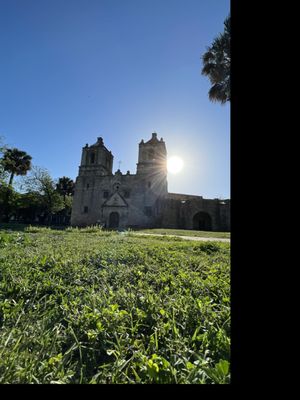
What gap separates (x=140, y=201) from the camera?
31016mm

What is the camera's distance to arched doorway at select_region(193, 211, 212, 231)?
32.2 m

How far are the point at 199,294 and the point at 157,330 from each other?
0.96 metres

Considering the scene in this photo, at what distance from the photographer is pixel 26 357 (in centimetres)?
132

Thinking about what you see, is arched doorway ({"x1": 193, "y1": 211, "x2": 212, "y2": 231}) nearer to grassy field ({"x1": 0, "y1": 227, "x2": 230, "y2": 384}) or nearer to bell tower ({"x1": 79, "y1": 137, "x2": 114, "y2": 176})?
bell tower ({"x1": 79, "y1": 137, "x2": 114, "y2": 176})

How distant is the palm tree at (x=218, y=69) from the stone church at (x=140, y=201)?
18655mm

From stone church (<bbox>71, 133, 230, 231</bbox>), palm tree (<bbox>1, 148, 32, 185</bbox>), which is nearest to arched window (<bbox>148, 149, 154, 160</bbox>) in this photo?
stone church (<bbox>71, 133, 230, 231</bbox>)


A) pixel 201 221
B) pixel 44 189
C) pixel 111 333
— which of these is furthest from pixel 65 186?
pixel 111 333

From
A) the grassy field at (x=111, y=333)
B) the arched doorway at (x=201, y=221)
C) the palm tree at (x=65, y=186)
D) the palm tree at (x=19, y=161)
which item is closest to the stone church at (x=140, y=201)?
the arched doorway at (x=201, y=221)

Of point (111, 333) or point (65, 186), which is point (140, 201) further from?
point (111, 333)

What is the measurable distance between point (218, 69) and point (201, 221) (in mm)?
22662

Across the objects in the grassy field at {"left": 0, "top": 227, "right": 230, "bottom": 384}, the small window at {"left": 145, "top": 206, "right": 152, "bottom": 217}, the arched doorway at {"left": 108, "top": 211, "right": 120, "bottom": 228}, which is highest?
the small window at {"left": 145, "top": 206, "right": 152, "bottom": 217}
